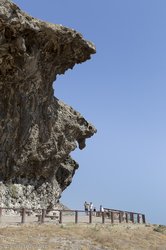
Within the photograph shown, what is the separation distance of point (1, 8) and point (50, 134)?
17673mm

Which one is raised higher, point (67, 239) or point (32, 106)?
point (32, 106)

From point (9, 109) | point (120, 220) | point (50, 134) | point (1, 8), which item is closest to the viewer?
point (1, 8)

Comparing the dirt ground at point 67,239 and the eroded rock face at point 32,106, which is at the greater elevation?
the eroded rock face at point 32,106

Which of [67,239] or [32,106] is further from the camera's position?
[32,106]

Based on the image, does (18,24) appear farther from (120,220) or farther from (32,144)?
(120,220)

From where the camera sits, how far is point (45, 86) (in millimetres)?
42531

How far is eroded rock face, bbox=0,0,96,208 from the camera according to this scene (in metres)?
35.2

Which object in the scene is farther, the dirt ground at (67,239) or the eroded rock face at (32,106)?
the eroded rock face at (32,106)

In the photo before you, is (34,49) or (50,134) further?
(50,134)

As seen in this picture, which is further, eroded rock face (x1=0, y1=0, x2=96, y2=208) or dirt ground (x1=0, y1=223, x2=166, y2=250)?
eroded rock face (x1=0, y1=0, x2=96, y2=208)

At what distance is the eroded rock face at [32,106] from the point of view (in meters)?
35.2

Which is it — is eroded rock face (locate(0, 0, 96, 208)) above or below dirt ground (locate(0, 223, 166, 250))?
above

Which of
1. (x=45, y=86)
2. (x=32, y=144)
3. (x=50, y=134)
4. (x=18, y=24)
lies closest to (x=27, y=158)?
(x=32, y=144)

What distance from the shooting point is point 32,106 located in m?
41.0
